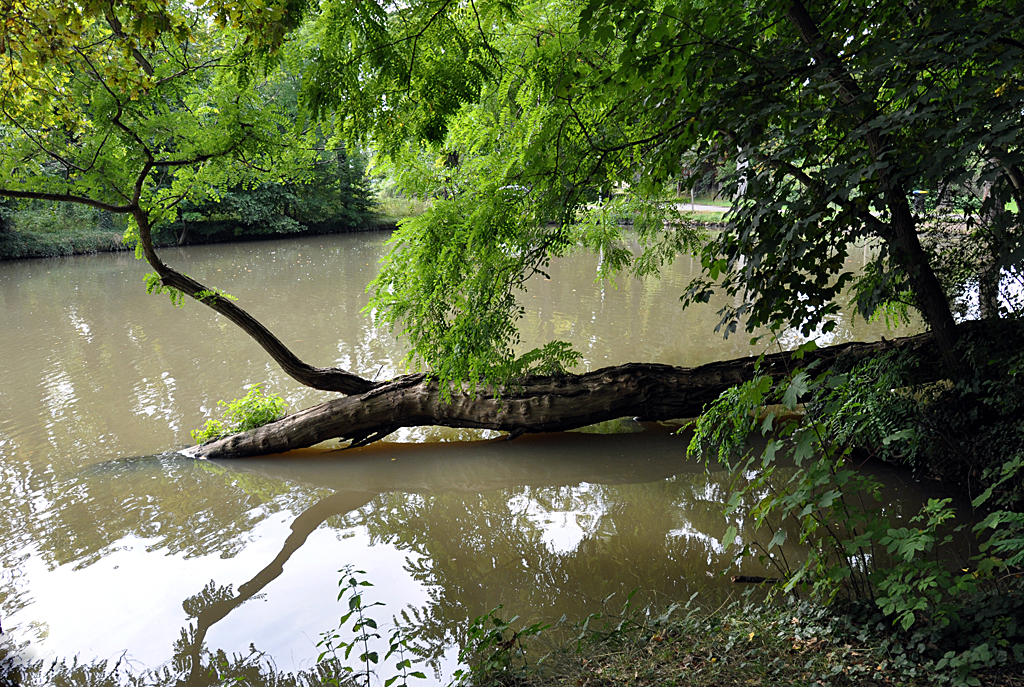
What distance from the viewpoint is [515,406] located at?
601cm

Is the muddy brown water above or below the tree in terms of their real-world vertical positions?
below

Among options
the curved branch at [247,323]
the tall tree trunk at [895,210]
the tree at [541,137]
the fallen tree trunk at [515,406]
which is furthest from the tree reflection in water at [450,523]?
the tall tree trunk at [895,210]

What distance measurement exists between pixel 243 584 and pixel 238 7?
3.49 m

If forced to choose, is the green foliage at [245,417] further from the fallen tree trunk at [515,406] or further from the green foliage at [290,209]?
the green foliage at [290,209]

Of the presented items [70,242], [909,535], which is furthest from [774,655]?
[70,242]

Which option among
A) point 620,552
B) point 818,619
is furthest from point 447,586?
point 818,619

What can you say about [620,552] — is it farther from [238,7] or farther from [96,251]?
[96,251]

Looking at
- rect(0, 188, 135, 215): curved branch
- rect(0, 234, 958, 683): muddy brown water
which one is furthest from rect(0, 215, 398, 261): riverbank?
rect(0, 188, 135, 215): curved branch

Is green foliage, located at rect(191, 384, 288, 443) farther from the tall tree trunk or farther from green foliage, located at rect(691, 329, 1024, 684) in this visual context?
the tall tree trunk

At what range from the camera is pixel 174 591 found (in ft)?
13.3

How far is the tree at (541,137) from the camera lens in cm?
254

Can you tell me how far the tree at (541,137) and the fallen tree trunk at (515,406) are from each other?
0.02 meters

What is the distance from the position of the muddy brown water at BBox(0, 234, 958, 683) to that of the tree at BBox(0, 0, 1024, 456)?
509 millimetres

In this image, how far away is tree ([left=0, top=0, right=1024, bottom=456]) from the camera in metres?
2.54
